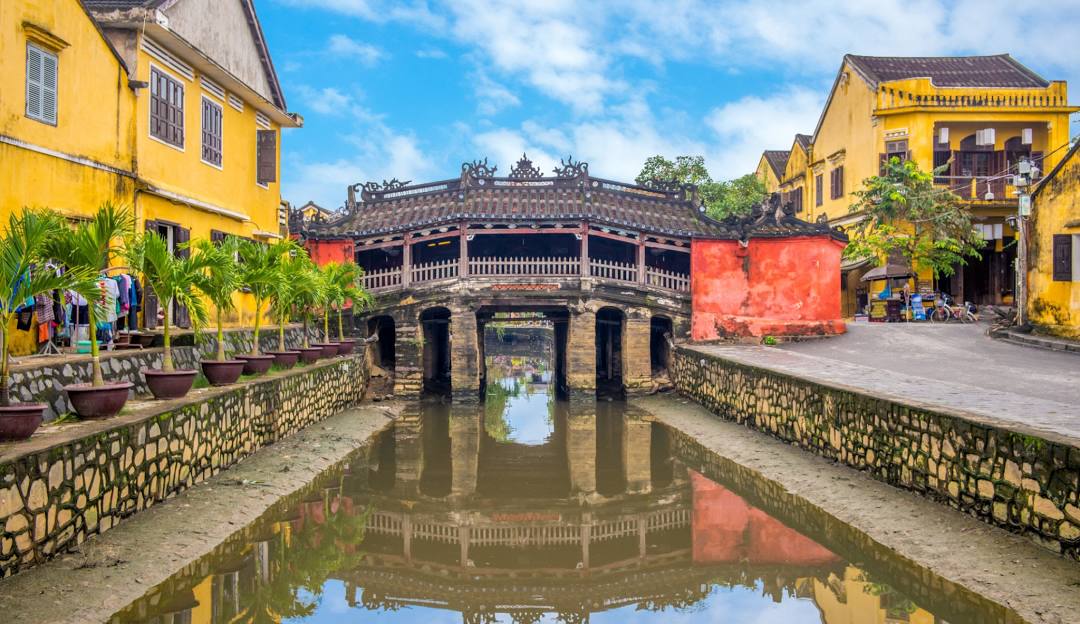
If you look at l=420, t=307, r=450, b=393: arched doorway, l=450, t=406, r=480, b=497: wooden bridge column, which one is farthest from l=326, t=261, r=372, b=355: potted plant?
l=450, t=406, r=480, b=497: wooden bridge column

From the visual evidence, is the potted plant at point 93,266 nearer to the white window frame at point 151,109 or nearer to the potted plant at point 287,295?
the potted plant at point 287,295

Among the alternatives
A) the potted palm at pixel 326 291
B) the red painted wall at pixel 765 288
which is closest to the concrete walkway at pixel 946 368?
the red painted wall at pixel 765 288

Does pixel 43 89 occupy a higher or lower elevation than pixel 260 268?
higher

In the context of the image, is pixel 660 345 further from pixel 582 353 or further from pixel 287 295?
pixel 287 295

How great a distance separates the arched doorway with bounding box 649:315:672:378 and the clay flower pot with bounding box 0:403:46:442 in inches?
720

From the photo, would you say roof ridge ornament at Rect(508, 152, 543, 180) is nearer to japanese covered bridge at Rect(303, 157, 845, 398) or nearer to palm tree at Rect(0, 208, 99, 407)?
japanese covered bridge at Rect(303, 157, 845, 398)

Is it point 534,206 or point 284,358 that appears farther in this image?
point 534,206

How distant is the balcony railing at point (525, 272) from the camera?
23000 millimetres

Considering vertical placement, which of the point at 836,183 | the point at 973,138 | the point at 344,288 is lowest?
the point at 344,288

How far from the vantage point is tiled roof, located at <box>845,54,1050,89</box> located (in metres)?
30.9

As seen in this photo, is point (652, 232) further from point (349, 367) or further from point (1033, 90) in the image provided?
point (1033, 90)

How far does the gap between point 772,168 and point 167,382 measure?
1443 inches

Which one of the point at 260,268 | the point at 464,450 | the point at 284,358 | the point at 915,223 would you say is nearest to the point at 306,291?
the point at 284,358

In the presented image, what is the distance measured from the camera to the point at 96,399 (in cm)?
778
